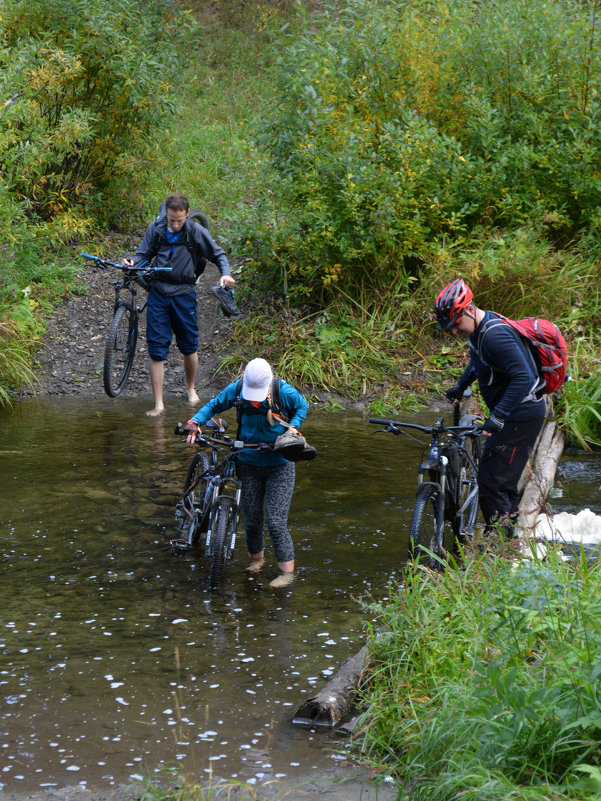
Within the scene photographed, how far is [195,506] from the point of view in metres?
7.16

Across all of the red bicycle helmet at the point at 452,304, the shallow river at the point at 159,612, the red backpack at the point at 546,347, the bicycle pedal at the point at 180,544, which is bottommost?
the shallow river at the point at 159,612

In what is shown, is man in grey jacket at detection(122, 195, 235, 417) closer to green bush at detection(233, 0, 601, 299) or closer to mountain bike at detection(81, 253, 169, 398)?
mountain bike at detection(81, 253, 169, 398)

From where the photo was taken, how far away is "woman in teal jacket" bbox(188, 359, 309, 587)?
6.48 meters

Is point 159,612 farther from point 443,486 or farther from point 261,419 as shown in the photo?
point 443,486

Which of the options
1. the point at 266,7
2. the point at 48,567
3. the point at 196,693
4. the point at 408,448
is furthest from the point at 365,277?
the point at 266,7

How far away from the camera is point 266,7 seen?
24.1m

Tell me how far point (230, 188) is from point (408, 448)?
8.68 metres

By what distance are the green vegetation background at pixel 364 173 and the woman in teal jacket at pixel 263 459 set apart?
4.86m

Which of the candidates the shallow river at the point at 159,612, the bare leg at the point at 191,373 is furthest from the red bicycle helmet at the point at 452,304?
the bare leg at the point at 191,373

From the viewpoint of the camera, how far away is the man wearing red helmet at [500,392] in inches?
238

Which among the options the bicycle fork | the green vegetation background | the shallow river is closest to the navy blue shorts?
the shallow river

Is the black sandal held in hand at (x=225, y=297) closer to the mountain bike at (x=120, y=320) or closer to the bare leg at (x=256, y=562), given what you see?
the mountain bike at (x=120, y=320)

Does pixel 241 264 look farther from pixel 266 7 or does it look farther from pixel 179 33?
pixel 266 7

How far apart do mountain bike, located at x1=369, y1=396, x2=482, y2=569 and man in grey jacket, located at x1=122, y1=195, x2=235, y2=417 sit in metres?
4.18
